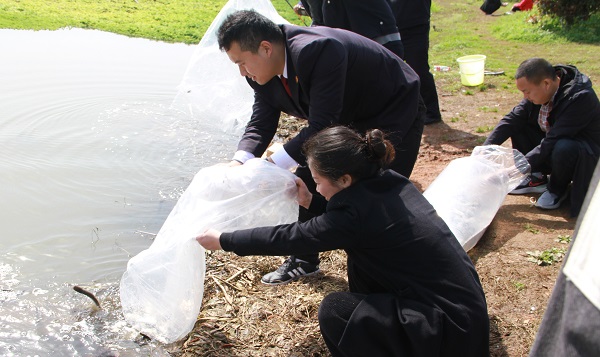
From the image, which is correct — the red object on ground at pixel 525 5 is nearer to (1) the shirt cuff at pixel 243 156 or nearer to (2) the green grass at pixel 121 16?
(2) the green grass at pixel 121 16

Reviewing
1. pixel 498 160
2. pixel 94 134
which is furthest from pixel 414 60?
pixel 94 134

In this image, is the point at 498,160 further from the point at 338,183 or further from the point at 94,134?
the point at 94,134

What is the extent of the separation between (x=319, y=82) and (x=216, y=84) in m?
2.58

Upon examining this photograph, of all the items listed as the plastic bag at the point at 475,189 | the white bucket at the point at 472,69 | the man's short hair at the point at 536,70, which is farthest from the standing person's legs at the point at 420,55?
the plastic bag at the point at 475,189

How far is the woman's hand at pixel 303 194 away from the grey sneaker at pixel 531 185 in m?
→ 2.47

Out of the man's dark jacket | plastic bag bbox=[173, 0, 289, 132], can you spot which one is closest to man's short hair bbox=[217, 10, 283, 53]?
plastic bag bbox=[173, 0, 289, 132]

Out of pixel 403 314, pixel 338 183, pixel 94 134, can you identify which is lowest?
pixel 94 134

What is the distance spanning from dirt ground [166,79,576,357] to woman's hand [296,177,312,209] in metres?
0.70

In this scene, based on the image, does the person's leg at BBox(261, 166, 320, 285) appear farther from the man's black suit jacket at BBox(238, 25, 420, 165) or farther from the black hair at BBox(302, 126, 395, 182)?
the black hair at BBox(302, 126, 395, 182)

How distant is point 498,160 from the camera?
14.5ft

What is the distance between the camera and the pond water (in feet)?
12.0

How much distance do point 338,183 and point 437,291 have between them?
61cm

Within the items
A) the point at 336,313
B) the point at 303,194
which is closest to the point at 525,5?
the point at 303,194

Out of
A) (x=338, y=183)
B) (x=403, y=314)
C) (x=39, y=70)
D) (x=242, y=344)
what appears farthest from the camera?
(x=39, y=70)
